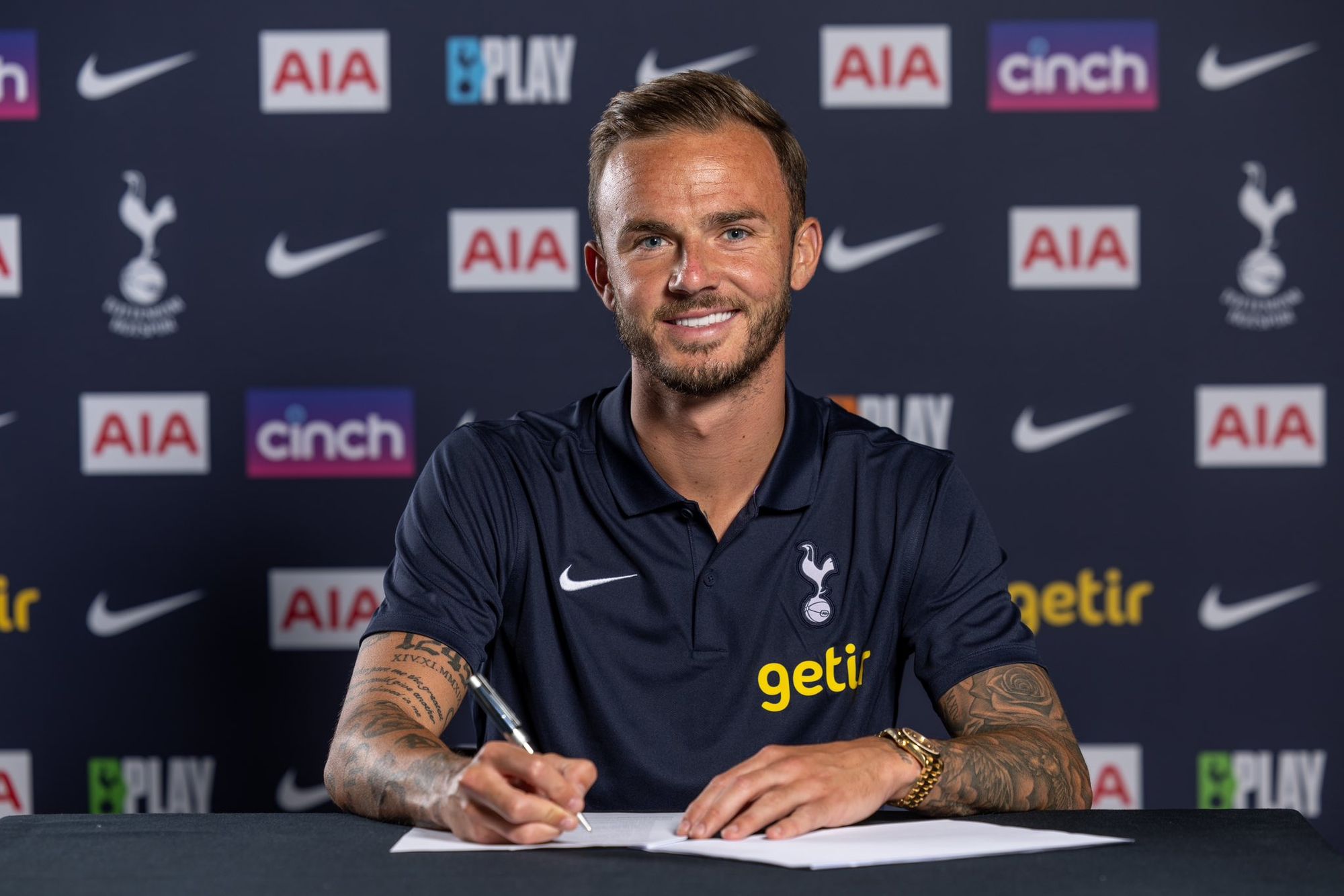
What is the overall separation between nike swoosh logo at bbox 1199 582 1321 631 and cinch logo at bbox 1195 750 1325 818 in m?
0.24

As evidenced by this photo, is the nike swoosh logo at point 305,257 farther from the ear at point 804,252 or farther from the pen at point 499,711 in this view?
the pen at point 499,711

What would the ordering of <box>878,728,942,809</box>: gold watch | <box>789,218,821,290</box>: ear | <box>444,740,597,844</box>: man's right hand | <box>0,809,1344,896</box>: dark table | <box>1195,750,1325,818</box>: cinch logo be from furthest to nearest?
<box>1195,750,1325,818</box>: cinch logo, <box>789,218,821,290</box>: ear, <box>878,728,942,809</box>: gold watch, <box>444,740,597,844</box>: man's right hand, <box>0,809,1344,896</box>: dark table

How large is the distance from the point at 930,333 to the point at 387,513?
3.48ft

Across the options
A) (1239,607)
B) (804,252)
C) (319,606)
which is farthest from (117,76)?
(1239,607)

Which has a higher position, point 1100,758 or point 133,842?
point 133,842

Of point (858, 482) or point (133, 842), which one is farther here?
point (858, 482)

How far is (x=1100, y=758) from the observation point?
2488 mm

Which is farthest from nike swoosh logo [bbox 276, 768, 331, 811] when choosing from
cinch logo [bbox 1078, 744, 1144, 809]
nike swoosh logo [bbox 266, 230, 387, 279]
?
cinch logo [bbox 1078, 744, 1144, 809]

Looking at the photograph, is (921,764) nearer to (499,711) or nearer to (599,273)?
(499,711)

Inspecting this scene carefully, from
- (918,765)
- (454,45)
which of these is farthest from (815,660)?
(454,45)

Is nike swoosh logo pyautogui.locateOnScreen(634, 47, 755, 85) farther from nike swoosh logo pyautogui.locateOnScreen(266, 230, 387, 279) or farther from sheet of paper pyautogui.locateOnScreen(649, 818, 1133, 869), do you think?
sheet of paper pyautogui.locateOnScreen(649, 818, 1133, 869)

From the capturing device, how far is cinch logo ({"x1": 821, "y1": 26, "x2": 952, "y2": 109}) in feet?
8.23

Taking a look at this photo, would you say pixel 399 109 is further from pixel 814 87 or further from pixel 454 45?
pixel 814 87

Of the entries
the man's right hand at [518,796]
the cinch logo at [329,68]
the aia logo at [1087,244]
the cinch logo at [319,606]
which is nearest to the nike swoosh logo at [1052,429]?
the aia logo at [1087,244]
